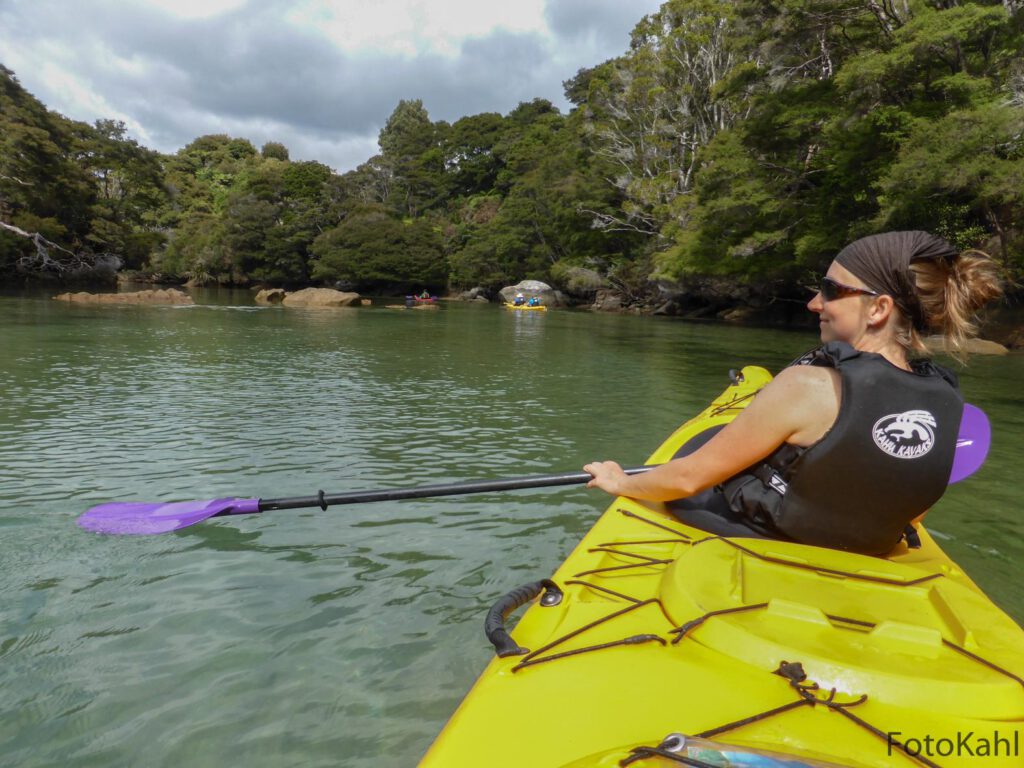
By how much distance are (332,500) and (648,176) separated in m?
31.0

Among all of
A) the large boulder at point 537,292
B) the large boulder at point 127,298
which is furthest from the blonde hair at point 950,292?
the large boulder at point 537,292

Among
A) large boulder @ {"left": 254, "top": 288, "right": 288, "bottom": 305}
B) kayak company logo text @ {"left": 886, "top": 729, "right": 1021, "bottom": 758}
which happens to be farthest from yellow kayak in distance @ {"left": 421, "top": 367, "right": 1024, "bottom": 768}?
large boulder @ {"left": 254, "top": 288, "right": 288, "bottom": 305}

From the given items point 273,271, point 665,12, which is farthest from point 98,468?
point 273,271

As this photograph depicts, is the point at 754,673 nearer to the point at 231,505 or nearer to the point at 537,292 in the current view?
the point at 231,505

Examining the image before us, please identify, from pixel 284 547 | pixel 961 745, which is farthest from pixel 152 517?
pixel 961 745

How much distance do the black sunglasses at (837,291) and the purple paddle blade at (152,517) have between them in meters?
2.98

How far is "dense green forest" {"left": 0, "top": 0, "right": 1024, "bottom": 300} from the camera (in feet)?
43.6

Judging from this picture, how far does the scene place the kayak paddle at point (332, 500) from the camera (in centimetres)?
288

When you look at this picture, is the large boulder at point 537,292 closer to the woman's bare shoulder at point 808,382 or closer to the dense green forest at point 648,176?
the dense green forest at point 648,176

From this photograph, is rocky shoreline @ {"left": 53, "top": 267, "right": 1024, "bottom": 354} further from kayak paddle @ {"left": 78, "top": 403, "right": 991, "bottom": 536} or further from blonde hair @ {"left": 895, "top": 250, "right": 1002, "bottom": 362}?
blonde hair @ {"left": 895, "top": 250, "right": 1002, "bottom": 362}

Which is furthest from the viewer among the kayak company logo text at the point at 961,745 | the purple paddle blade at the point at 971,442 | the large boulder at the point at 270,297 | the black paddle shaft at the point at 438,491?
the large boulder at the point at 270,297

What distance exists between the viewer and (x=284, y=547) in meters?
3.60

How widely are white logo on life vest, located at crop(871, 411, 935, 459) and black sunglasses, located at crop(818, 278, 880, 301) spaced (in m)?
0.37

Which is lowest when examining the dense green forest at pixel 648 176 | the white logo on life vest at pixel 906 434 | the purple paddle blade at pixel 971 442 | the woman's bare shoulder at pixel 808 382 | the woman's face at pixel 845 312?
the purple paddle blade at pixel 971 442
